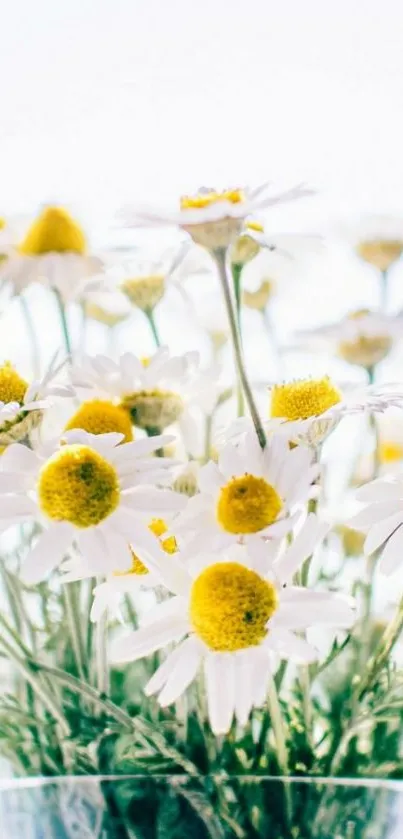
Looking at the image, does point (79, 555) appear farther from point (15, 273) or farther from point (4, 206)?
point (4, 206)

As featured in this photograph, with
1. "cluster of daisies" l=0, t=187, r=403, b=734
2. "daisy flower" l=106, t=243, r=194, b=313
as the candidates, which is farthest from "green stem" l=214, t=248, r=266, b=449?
"daisy flower" l=106, t=243, r=194, b=313

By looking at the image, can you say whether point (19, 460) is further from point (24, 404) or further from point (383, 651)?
point (383, 651)

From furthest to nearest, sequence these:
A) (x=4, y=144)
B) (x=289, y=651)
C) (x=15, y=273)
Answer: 1. (x=4, y=144)
2. (x=15, y=273)
3. (x=289, y=651)

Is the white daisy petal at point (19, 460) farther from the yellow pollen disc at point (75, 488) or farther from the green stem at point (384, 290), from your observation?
the green stem at point (384, 290)

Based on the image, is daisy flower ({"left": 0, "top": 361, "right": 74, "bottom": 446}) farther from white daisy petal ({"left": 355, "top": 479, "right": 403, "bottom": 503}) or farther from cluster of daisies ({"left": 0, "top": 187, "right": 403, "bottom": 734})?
white daisy petal ({"left": 355, "top": 479, "right": 403, "bottom": 503})

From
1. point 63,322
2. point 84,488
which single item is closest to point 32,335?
point 63,322

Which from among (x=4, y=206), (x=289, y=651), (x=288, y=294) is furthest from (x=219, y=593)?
(x=4, y=206)
